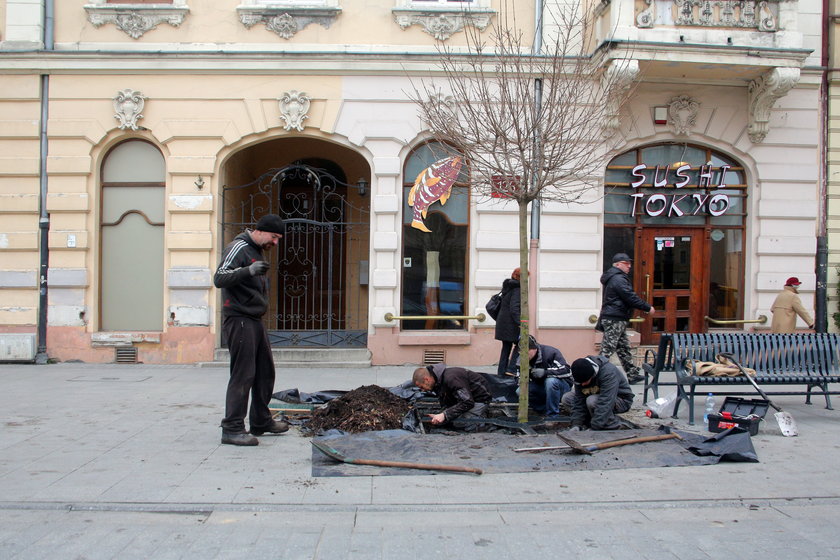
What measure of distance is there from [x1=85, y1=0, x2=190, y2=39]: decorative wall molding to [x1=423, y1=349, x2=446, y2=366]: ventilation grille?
6.51 m

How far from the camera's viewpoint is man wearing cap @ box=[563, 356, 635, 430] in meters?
6.93

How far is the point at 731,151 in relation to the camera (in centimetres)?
1204

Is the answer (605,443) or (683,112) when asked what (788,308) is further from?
(605,443)

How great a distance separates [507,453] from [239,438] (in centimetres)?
236

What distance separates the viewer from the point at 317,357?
11523mm

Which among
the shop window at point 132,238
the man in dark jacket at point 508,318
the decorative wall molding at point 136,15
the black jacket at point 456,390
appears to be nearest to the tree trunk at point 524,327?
the black jacket at point 456,390

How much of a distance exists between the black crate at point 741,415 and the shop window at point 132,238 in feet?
28.0

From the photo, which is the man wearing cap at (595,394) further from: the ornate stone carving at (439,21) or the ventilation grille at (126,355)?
the ventilation grille at (126,355)

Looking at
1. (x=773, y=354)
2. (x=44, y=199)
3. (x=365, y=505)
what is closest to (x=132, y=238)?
(x=44, y=199)

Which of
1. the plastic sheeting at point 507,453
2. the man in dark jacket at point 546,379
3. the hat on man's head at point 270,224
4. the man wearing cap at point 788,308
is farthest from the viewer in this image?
the man wearing cap at point 788,308

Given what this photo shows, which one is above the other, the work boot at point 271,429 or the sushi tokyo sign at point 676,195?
the sushi tokyo sign at point 676,195

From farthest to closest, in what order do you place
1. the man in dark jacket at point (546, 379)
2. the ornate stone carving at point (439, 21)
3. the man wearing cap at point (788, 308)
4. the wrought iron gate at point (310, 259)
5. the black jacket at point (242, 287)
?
the wrought iron gate at point (310, 259)
the ornate stone carving at point (439, 21)
the man wearing cap at point (788, 308)
the man in dark jacket at point (546, 379)
the black jacket at point (242, 287)

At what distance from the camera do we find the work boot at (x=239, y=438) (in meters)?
6.51

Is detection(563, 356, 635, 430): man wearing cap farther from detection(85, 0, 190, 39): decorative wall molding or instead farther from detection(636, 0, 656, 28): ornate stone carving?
detection(85, 0, 190, 39): decorative wall molding
